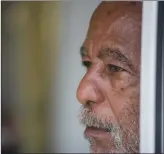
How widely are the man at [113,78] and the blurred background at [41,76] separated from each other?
74 millimetres

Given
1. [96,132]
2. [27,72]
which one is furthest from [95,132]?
[27,72]

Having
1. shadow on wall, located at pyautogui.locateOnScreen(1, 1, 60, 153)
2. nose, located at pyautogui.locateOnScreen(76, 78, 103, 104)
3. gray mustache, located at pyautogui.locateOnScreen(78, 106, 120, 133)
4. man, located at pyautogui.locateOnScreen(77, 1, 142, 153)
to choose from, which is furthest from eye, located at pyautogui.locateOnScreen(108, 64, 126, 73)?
shadow on wall, located at pyautogui.locateOnScreen(1, 1, 60, 153)

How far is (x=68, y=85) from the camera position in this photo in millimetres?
1771

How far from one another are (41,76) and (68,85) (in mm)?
191

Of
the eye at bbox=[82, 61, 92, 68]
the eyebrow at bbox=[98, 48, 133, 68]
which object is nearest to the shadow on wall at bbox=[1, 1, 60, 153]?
the eye at bbox=[82, 61, 92, 68]

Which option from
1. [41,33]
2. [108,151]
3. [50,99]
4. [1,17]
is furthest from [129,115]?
[1,17]

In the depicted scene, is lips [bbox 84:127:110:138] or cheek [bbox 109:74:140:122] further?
lips [bbox 84:127:110:138]

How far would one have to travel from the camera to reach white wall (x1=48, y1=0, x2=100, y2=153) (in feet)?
5.69

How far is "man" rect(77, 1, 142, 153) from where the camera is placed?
155 centimetres

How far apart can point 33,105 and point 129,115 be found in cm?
57

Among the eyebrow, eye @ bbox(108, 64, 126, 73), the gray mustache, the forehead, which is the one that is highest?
the forehead

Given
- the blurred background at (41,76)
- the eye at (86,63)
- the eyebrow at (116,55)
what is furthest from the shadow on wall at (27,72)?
the eyebrow at (116,55)

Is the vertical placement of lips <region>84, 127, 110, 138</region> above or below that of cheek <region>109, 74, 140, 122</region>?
below

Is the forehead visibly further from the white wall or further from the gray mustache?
the gray mustache
